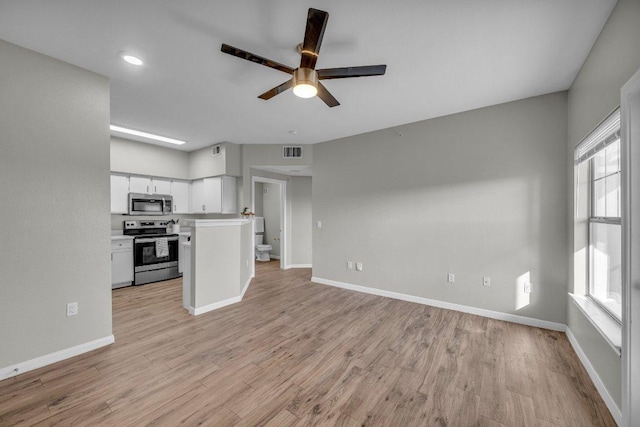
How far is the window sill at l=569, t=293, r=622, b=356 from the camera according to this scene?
167cm

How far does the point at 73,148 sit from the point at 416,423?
3633mm

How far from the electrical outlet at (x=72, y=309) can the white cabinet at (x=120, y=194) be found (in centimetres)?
286

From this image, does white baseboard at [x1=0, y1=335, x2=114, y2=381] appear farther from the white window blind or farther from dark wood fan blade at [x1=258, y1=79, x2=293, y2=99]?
the white window blind

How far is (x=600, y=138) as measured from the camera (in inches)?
80.6

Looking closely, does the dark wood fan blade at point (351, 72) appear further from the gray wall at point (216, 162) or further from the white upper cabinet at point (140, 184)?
the white upper cabinet at point (140, 184)

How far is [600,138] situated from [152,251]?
20.8ft

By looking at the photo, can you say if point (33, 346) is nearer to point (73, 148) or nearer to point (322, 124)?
point (73, 148)

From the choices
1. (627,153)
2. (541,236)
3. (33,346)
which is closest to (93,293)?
(33,346)

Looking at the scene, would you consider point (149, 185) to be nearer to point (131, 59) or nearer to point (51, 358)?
point (131, 59)

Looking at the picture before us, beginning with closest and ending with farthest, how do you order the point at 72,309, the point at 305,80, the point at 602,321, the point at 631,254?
the point at 631,254
the point at 305,80
the point at 602,321
the point at 72,309

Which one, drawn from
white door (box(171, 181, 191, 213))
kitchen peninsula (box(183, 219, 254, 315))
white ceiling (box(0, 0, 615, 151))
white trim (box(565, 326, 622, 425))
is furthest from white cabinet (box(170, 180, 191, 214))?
white trim (box(565, 326, 622, 425))

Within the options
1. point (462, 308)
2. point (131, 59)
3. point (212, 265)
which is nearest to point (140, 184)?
point (212, 265)

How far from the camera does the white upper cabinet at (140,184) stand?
15.9ft

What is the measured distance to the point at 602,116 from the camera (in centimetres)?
188
